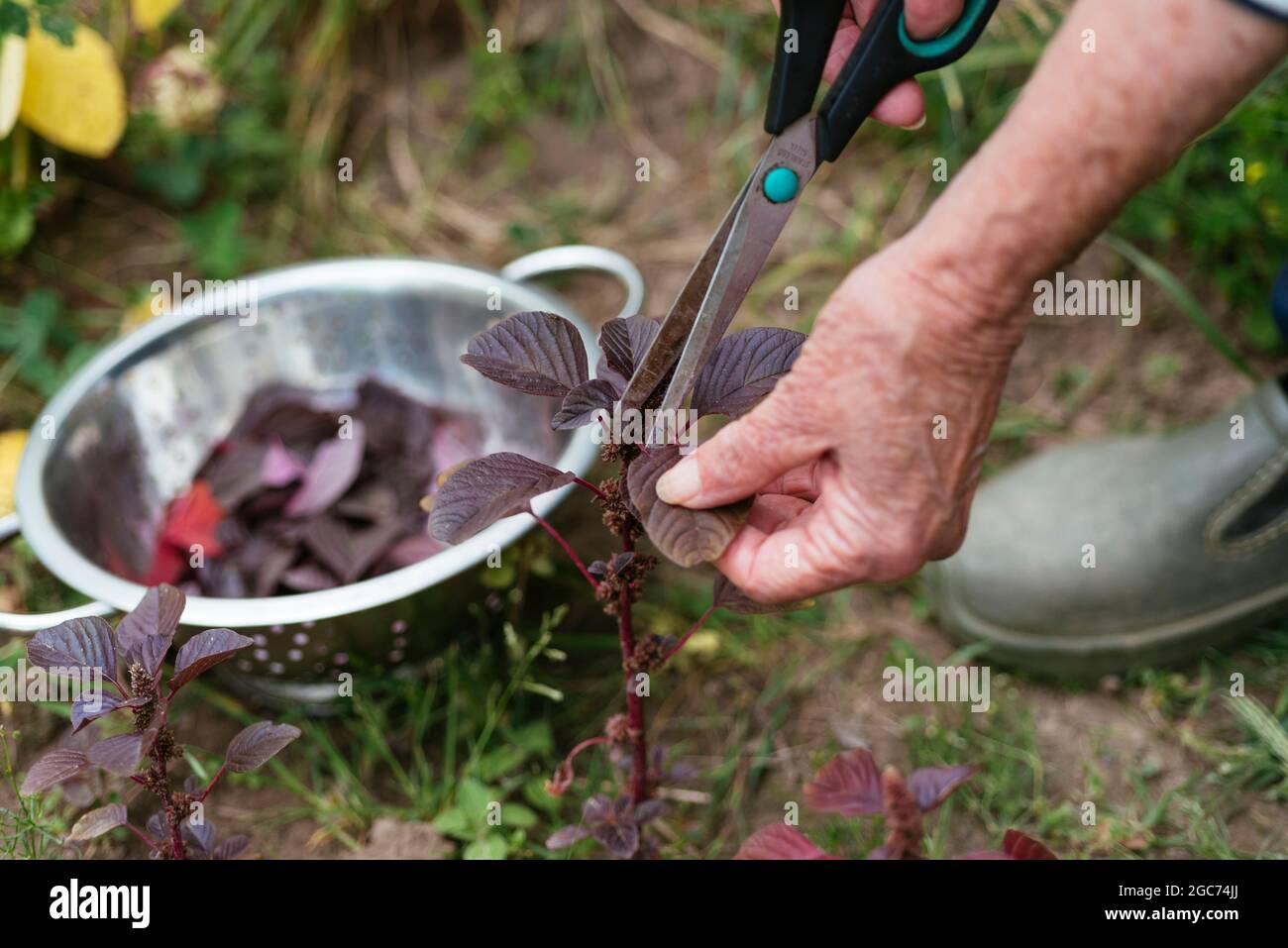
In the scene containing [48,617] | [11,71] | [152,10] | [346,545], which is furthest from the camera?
[152,10]

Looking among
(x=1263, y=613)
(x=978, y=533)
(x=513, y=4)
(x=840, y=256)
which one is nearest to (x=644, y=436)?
(x=978, y=533)

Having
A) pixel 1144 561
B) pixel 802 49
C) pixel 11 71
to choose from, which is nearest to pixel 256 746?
pixel 802 49

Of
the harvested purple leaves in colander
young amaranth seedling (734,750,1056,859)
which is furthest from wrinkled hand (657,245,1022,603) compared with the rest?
the harvested purple leaves in colander

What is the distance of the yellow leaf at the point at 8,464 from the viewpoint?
5.55ft

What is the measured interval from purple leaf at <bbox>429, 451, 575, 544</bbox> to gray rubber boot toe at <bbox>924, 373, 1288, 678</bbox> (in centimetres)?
84

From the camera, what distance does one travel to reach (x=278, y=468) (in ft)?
5.32

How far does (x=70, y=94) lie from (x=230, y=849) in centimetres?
152

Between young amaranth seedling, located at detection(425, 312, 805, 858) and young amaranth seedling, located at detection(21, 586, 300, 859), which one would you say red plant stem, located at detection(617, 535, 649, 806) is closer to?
young amaranth seedling, located at detection(425, 312, 805, 858)

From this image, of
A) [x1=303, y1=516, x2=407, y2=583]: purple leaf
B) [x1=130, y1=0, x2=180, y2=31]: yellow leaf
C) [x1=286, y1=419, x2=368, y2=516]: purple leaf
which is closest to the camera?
[x1=303, y1=516, x2=407, y2=583]: purple leaf

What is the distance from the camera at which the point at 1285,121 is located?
1.82 m

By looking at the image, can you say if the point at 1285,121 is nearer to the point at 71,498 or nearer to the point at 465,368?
the point at 465,368

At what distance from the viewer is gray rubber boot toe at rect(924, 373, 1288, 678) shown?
5.11 feet

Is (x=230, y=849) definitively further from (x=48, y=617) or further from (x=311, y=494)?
(x=311, y=494)

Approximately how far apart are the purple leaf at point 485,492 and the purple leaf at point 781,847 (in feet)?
1.29
